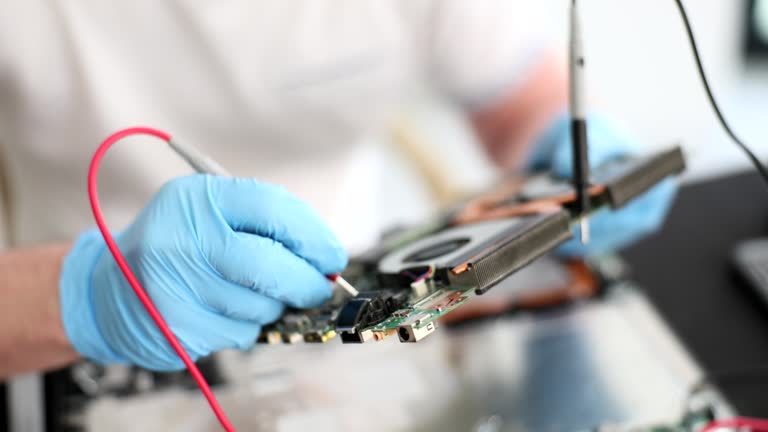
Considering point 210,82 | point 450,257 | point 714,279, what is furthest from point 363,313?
point 714,279

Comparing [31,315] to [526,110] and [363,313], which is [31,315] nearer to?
[363,313]

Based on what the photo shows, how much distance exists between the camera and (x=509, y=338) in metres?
1.01

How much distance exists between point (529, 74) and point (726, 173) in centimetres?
52

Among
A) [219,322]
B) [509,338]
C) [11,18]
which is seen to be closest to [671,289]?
[509,338]

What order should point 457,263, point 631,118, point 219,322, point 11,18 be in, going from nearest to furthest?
1. point 457,263
2. point 219,322
3. point 11,18
4. point 631,118

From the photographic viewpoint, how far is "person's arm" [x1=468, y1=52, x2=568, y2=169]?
135 centimetres

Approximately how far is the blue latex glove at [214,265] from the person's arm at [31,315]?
2.8 inches

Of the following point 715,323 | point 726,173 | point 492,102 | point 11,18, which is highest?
point 11,18

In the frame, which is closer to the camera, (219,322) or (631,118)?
(219,322)

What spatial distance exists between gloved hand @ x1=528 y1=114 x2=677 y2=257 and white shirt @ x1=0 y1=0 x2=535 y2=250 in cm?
34

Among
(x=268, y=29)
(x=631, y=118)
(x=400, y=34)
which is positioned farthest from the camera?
(x=631, y=118)

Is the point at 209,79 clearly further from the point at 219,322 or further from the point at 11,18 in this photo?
the point at 219,322

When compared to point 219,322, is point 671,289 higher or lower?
lower

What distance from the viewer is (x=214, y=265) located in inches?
26.3
